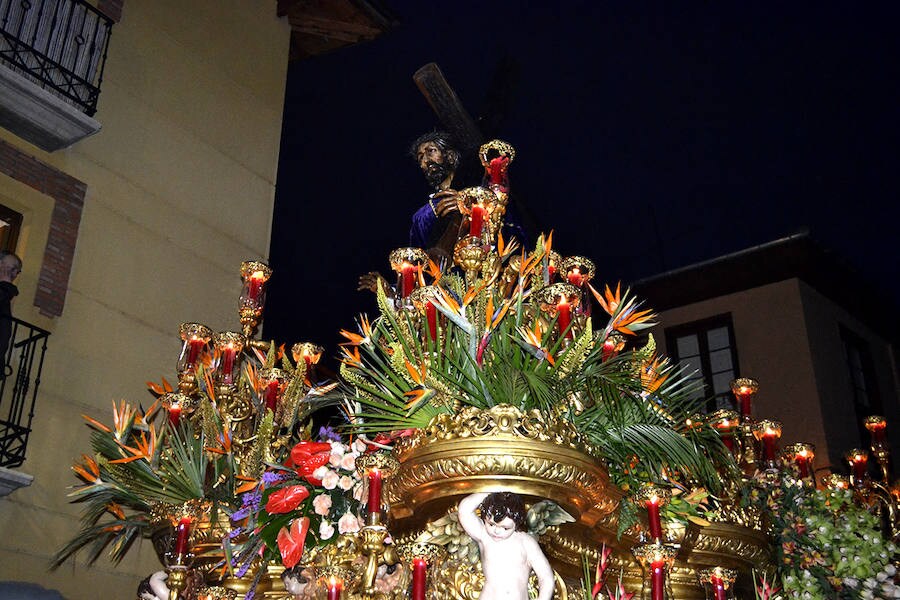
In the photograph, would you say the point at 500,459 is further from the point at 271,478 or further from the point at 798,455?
the point at 798,455

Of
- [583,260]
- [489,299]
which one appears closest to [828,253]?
[583,260]

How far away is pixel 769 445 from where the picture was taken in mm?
6117

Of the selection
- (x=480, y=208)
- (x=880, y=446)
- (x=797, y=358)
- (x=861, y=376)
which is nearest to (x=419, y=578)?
(x=480, y=208)

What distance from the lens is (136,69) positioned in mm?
8672

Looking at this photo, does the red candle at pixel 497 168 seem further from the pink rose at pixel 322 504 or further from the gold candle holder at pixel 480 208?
the pink rose at pixel 322 504

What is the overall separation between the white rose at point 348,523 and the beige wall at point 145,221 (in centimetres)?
309

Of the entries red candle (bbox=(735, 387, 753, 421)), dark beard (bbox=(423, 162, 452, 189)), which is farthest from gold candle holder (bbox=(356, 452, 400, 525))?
red candle (bbox=(735, 387, 753, 421))

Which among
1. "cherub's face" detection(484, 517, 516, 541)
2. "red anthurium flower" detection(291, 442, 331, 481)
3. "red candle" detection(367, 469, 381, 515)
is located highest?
"red anthurium flower" detection(291, 442, 331, 481)

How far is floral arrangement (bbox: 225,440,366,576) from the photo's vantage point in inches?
177

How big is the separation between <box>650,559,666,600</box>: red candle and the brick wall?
5.01 metres

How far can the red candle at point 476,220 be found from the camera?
4867 millimetres

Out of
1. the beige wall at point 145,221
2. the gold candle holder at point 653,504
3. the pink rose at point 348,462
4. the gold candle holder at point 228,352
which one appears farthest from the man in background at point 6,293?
the gold candle holder at point 653,504

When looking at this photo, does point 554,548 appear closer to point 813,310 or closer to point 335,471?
point 335,471

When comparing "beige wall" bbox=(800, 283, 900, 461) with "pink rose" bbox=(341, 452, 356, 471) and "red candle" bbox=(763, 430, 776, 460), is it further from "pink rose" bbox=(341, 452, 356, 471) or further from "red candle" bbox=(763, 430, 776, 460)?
"pink rose" bbox=(341, 452, 356, 471)
